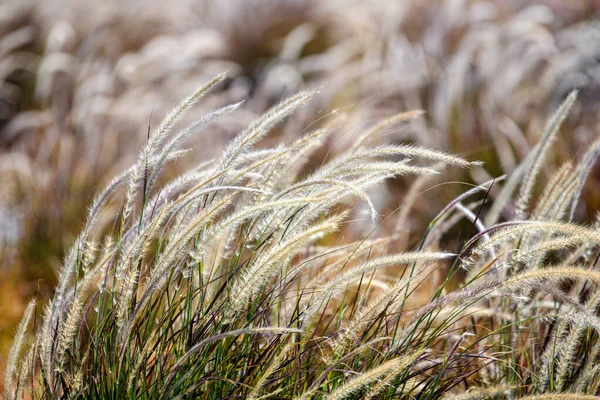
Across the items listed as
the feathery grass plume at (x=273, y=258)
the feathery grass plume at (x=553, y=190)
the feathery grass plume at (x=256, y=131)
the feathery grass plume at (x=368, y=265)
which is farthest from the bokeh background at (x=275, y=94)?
the feathery grass plume at (x=273, y=258)

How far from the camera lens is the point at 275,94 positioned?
7.27m

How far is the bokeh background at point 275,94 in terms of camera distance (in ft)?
14.6

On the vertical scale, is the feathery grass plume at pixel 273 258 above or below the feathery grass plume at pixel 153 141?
below

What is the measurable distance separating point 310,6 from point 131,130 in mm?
5261

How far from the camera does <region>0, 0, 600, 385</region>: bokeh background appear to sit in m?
4.45

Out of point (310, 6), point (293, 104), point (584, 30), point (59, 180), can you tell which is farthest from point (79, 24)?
point (293, 104)

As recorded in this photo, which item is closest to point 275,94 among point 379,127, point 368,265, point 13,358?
point 379,127

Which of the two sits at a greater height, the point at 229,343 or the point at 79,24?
the point at 79,24

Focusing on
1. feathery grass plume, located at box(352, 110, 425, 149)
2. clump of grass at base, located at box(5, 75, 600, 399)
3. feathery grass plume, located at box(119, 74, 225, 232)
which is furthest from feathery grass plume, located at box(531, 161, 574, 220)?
feathery grass plume, located at box(119, 74, 225, 232)

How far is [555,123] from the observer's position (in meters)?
2.27

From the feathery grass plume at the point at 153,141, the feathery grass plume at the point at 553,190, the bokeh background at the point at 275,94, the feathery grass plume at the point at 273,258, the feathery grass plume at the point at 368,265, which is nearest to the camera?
the feathery grass plume at the point at 273,258

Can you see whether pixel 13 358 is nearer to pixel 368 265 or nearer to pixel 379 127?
pixel 368 265

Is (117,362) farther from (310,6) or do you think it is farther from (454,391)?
(310,6)

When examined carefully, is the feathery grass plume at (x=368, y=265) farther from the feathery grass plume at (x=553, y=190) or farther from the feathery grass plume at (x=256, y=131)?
the feathery grass plume at (x=553, y=190)
